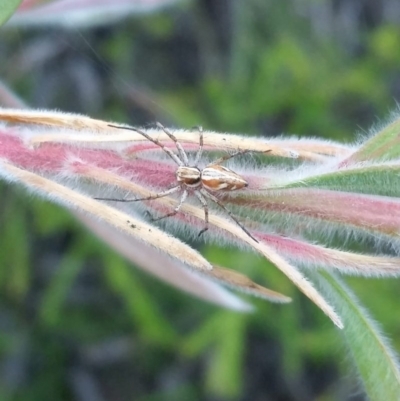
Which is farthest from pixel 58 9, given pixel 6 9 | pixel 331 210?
pixel 331 210

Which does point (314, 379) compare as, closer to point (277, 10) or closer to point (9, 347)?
point (9, 347)

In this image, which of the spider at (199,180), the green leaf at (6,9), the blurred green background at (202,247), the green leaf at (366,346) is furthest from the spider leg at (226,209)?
the blurred green background at (202,247)

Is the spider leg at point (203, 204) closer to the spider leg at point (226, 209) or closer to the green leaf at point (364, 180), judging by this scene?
the spider leg at point (226, 209)

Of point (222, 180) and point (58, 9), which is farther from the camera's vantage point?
point (58, 9)

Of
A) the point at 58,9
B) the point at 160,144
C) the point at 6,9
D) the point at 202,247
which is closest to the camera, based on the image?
the point at 160,144

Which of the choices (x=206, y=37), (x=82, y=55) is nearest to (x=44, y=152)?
(x=82, y=55)

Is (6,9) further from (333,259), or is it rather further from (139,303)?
(139,303)
